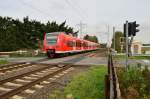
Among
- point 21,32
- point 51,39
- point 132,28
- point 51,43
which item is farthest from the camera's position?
point 21,32

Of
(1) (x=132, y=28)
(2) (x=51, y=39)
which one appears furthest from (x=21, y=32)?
(1) (x=132, y=28)

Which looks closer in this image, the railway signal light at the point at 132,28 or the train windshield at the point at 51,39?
the railway signal light at the point at 132,28

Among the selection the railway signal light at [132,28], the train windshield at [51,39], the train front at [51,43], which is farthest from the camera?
the train windshield at [51,39]

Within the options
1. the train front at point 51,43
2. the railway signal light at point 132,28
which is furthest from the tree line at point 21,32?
the railway signal light at point 132,28

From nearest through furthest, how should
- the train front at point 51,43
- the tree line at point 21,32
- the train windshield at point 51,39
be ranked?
the train front at point 51,43 < the train windshield at point 51,39 < the tree line at point 21,32

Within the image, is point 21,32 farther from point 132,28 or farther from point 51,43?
point 132,28

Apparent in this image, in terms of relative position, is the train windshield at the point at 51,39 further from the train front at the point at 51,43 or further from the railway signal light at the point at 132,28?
the railway signal light at the point at 132,28

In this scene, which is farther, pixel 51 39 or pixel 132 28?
pixel 51 39

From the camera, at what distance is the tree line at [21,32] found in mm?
55984

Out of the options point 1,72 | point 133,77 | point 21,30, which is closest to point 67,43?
point 1,72

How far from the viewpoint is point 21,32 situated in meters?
62.2

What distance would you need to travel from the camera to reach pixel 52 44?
3120 centimetres

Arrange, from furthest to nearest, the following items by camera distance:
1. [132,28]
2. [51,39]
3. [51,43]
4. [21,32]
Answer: [21,32]
[51,39]
[51,43]
[132,28]

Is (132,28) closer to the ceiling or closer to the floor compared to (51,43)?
closer to the ceiling
